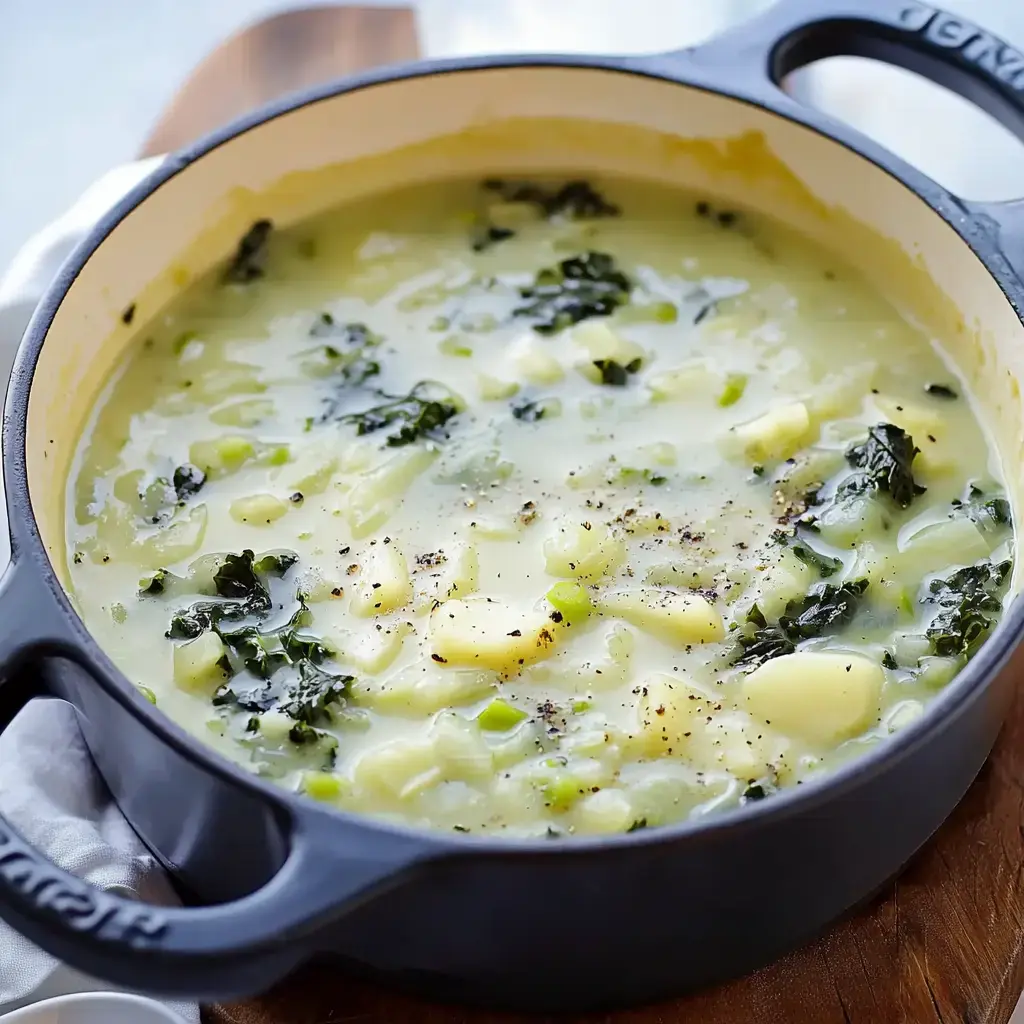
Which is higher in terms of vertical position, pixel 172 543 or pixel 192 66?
pixel 192 66

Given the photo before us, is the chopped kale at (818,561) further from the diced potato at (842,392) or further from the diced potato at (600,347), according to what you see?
the diced potato at (600,347)

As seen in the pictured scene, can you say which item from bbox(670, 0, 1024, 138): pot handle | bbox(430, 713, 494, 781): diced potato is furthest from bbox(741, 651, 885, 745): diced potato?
bbox(670, 0, 1024, 138): pot handle

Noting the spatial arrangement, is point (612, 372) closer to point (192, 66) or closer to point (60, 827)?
point (60, 827)

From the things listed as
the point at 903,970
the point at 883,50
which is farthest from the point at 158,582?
the point at 883,50

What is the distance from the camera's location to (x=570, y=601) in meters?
1.89

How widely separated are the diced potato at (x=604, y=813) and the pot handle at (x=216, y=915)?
0.37 m

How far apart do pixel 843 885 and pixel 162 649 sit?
909mm

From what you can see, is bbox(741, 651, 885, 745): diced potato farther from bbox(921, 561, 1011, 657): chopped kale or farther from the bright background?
the bright background

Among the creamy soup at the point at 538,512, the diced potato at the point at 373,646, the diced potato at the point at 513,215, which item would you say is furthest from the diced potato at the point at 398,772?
the diced potato at the point at 513,215

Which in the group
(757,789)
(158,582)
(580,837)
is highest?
(580,837)

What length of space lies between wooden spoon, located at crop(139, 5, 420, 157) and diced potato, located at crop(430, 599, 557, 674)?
1320 millimetres

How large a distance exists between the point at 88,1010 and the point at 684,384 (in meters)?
1.23

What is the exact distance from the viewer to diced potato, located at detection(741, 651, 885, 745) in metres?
1.75

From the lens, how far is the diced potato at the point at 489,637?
1.83 metres
